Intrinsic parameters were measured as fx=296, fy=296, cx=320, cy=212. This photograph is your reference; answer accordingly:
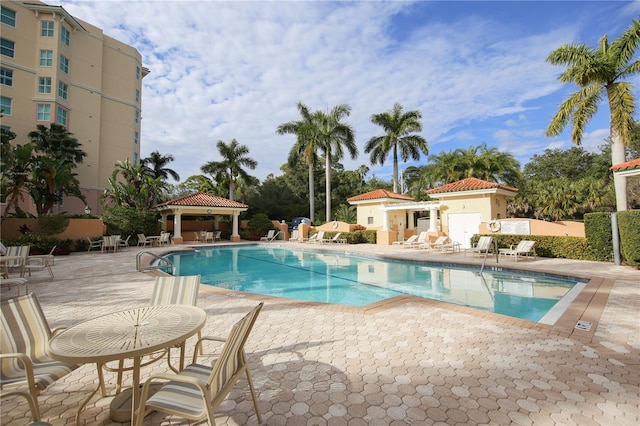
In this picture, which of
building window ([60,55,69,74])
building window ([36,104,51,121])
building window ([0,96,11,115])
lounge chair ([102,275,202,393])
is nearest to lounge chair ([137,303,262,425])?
lounge chair ([102,275,202,393])

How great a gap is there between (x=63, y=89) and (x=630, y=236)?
39655 millimetres

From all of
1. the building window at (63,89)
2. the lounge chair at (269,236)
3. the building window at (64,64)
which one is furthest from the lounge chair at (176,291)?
the building window at (64,64)

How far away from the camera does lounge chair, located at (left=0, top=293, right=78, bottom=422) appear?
7.72ft

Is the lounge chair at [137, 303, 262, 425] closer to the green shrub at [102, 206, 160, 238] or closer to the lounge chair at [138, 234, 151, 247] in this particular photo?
the lounge chair at [138, 234, 151, 247]

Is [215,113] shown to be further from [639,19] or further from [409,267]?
[639,19]

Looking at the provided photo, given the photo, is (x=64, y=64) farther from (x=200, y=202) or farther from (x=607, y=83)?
(x=607, y=83)

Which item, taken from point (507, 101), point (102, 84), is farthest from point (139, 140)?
point (507, 101)

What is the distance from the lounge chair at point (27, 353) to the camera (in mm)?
2352

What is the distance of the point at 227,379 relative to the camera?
91.5 inches

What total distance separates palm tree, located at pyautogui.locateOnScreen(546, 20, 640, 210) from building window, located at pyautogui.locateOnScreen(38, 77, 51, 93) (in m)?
36.5

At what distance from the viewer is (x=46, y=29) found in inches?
1017

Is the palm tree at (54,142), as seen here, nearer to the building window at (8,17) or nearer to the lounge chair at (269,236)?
the building window at (8,17)

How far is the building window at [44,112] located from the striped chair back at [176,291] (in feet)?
103

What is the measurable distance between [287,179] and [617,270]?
34.1m
